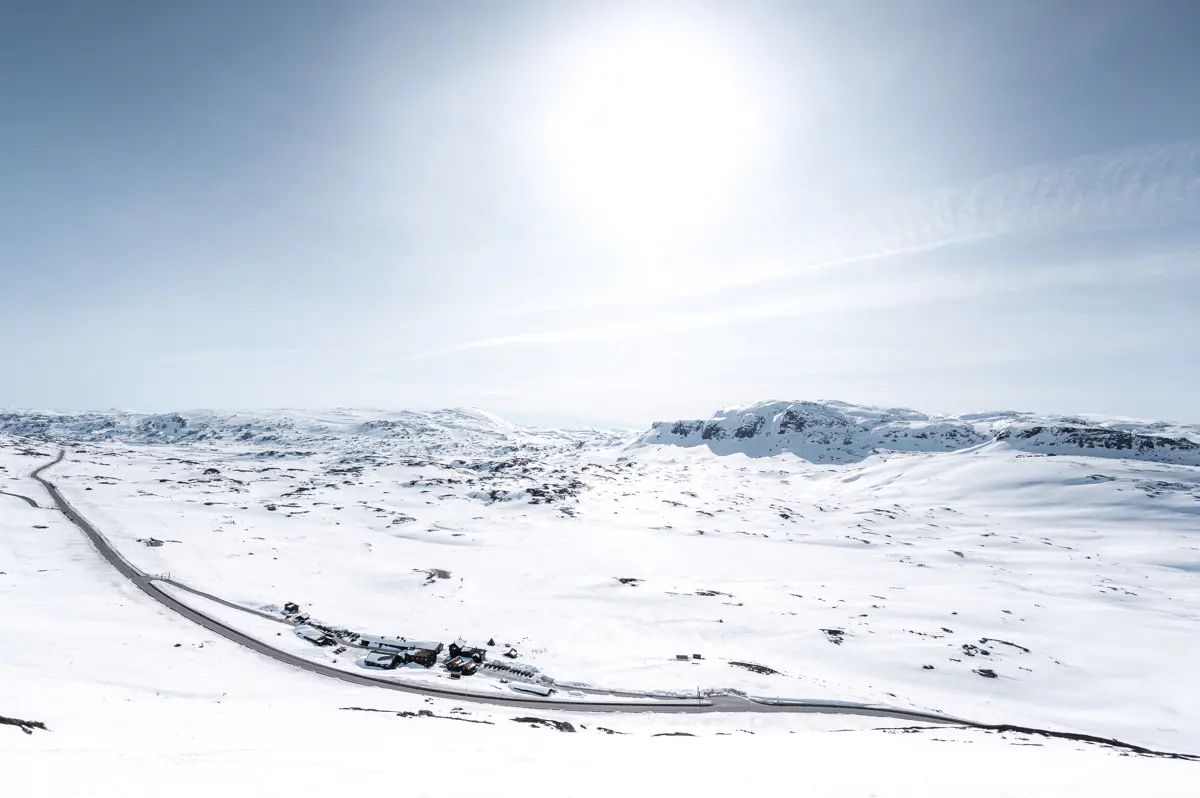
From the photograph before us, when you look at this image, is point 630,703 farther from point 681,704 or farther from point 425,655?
point 425,655

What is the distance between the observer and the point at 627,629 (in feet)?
247

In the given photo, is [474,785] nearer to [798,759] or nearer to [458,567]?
[798,759]

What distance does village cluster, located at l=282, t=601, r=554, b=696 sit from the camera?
57.4 meters

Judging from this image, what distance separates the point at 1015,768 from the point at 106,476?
869ft

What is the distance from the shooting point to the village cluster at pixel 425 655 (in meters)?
57.4

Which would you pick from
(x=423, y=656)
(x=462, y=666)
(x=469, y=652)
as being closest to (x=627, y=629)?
(x=469, y=652)

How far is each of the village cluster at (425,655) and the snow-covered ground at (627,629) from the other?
3192mm

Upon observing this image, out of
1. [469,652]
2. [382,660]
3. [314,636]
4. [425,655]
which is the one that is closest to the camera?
[382,660]

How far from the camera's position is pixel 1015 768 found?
24.7 m

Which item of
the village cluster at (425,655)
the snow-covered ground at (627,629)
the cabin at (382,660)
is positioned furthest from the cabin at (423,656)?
the snow-covered ground at (627,629)

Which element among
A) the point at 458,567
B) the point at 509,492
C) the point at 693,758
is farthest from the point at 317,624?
the point at 509,492

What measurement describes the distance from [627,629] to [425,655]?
29994 millimetres

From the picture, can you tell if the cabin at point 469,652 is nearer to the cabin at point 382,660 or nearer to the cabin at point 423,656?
the cabin at point 423,656

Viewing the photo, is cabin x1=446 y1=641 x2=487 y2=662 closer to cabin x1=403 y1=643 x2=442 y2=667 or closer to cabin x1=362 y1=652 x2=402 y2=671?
cabin x1=403 y1=643 x2=442 y2=667
